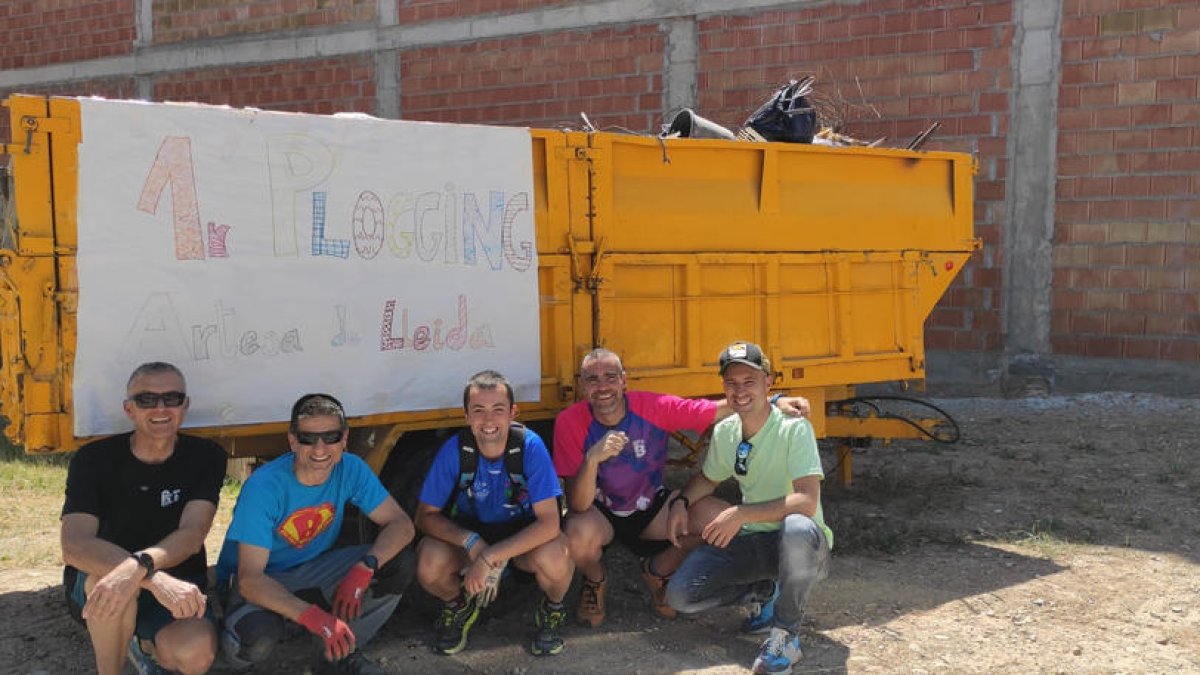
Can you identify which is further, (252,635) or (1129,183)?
(1129,183)

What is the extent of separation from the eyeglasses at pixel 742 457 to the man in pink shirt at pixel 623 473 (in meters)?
0.20

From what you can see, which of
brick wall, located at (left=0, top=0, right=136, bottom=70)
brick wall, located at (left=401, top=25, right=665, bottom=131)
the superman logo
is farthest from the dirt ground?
brick wall, located at (left=0, top=0, right=136, bottom=70)

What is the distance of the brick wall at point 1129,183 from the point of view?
26.4 ft

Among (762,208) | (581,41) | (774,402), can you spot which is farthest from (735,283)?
(581,41)

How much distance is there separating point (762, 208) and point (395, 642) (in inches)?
103

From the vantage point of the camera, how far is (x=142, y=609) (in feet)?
12.3

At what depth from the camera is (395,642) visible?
4.29 metres

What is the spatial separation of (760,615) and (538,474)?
106 centimetres

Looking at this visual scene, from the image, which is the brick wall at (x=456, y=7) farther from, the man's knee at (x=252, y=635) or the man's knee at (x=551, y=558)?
the man's knee at (x=252, y=635)

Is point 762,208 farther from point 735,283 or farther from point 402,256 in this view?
point 402,256

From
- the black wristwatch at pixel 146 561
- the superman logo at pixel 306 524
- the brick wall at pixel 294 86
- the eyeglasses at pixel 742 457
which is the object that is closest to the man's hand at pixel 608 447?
the eyeglasses at pixel 742 457

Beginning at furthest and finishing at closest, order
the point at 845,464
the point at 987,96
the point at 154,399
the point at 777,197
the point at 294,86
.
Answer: the point at 294,86
the point at 987,96
the point at 845,464
the point at 777,197
the point at 154,399

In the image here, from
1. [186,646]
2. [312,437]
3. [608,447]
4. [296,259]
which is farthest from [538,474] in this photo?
[186,646]

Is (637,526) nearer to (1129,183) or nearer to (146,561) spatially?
(146,561)
